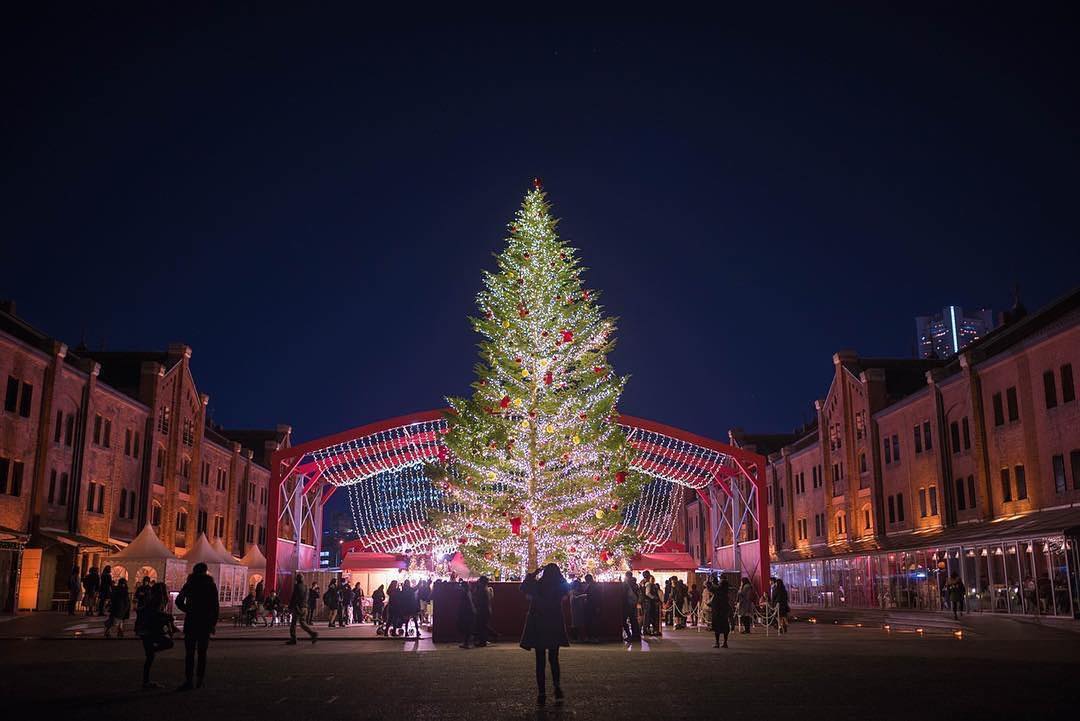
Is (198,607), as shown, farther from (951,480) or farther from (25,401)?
(951,480)

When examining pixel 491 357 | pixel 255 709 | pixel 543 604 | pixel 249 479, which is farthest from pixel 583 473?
pixel 249 479

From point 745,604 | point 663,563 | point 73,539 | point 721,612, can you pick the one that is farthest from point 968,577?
point 73,539

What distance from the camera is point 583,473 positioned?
29.9 metres

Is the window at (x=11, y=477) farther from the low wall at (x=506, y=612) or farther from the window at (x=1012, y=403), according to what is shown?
the window at (x=1012, y=403)

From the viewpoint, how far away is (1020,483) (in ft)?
119

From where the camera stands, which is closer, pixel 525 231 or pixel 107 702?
pixel 107 702

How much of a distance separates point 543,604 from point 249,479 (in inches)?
2282

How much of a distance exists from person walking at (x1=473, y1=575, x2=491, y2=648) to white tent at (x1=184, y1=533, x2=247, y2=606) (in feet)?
50.5

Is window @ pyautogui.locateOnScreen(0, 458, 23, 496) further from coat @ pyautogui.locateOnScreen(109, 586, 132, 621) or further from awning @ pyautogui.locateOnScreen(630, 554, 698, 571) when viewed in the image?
awning @ pyautogui.locateOnScreen(630, 554, 698, 571)

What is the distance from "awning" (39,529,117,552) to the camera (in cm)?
3728

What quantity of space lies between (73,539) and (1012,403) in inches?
1411

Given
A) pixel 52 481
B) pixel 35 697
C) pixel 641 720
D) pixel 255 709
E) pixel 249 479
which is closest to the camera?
pixel 641 720

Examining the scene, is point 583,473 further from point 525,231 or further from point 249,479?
point 249,479

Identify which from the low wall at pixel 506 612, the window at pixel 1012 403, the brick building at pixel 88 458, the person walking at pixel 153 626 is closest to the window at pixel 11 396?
the brick building at pixel 88 458
